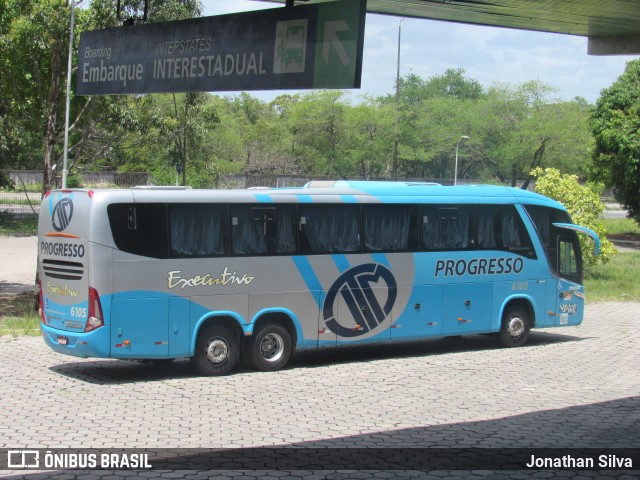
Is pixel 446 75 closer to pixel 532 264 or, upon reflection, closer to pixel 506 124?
pixel 506 124

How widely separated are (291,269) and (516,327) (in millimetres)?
5354

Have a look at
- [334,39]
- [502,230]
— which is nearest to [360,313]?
[502,230]

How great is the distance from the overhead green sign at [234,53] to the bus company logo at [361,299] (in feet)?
19.4

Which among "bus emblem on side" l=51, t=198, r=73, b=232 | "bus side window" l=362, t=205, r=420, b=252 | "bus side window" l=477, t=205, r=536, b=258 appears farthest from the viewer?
"bus side window" l=477, t=205, r=536, b=258

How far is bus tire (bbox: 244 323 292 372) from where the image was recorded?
1430 centimetres

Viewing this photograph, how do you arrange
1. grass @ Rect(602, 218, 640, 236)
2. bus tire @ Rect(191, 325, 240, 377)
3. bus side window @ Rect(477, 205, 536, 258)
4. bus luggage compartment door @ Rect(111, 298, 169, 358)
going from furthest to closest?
1. grass @ Rect(602, 218, 640, 236)
2. bus side window @ Rect(477, 205, 536, 258)
3. bus tire @ Rect(191, 325, 240, 377)
4. bus luggage compartment door @ Rect(111, 298, 169, 358)

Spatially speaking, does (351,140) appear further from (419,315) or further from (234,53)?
(234,53)

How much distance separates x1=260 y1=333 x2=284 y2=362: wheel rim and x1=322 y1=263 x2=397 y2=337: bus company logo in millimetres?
933

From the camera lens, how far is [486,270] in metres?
17.1

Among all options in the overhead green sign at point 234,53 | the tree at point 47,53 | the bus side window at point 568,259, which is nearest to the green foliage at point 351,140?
the tree at point 47,53

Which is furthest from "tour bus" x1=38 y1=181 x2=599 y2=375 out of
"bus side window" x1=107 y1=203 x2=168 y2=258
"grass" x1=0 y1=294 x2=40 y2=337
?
"grass" x1=0 y1=294 x2=40 y2=337

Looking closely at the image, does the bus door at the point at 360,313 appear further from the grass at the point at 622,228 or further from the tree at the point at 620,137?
the grass at the point at 622,228

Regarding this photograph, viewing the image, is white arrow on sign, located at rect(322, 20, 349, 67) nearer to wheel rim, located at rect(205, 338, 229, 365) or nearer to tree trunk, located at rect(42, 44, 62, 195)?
wheel rim, located at rect(205, 338, 229, 365)

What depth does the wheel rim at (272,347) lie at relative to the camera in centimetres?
1447
